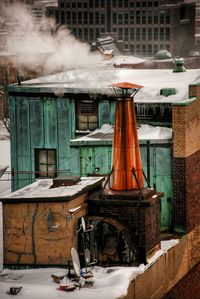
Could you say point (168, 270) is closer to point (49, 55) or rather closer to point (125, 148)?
point (125, 148)

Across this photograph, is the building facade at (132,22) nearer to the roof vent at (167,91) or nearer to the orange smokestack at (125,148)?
the roof vent at (167,91)

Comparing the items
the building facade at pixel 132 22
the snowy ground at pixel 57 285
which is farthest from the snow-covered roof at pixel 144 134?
the building facade at pixel 132 22

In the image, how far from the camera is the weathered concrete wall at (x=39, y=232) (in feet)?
70.9

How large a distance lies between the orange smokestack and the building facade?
130m

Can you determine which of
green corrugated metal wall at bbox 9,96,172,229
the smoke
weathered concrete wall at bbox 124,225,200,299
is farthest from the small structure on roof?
the smoke

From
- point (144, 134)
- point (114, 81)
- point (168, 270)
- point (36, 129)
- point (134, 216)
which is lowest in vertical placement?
point (168, 270)

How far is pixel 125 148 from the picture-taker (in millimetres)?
22422

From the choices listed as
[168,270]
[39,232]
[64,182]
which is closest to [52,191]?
[64,182]

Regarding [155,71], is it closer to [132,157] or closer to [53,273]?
[132,157]

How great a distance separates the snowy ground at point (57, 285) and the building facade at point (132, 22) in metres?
132

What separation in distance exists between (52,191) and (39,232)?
57.0 inches

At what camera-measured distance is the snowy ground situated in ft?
65.1

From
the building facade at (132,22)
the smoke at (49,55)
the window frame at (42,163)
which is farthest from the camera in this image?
the building facade at (132,22)

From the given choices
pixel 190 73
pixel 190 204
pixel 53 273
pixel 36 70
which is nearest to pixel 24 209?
pixel 53 273
